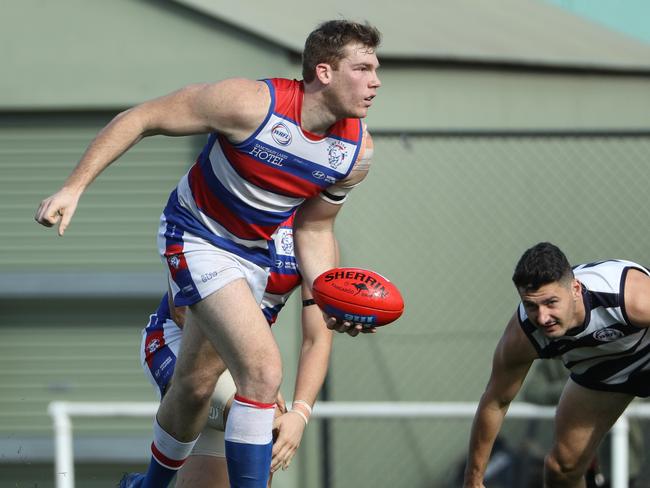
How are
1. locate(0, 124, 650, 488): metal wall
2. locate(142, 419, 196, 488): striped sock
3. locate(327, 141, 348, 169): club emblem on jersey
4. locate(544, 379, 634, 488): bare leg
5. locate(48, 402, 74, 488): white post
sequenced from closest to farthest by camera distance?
locate(327, 141, 348, 169): club emblem on jersey, locate(142, 419, 196, 488): striped sock, locate(544, 379, 634, 488): bare leg, locate(48, 402, 74, 488): white post, locate(0, 124, 650, 488): metal wall

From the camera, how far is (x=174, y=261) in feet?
16.9

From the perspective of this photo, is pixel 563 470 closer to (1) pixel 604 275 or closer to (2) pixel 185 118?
(1) pixel 604 275

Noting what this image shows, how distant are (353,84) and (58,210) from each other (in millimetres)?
1313

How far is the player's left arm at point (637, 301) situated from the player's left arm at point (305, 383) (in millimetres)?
1368

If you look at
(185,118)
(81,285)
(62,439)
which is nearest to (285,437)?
(185,118)

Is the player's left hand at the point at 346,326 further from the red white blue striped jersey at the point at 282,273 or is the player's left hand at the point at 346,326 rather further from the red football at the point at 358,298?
the red white blue striped jersey at the point at 282,273

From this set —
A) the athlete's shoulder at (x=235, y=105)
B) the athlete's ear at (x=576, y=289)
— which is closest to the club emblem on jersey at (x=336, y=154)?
the athlete's shoulder at (x=235, y=105)

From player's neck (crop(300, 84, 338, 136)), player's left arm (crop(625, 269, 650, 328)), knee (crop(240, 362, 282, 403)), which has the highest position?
player's neck (crop(300, 84, 338, 136))

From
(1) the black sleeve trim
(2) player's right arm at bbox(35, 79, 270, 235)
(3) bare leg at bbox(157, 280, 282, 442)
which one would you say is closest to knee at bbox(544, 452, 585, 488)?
(1) the black sleeve trim

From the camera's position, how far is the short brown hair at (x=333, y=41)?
16.6 feet

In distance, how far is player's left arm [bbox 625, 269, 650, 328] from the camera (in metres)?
5.50

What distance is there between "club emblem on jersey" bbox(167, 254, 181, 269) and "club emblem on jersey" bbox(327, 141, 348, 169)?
75 cm

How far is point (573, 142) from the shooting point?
8.78 m

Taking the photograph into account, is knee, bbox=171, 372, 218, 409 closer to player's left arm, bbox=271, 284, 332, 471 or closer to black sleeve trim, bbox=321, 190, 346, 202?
player's left arm, bbox=271, 284, 332, 471
